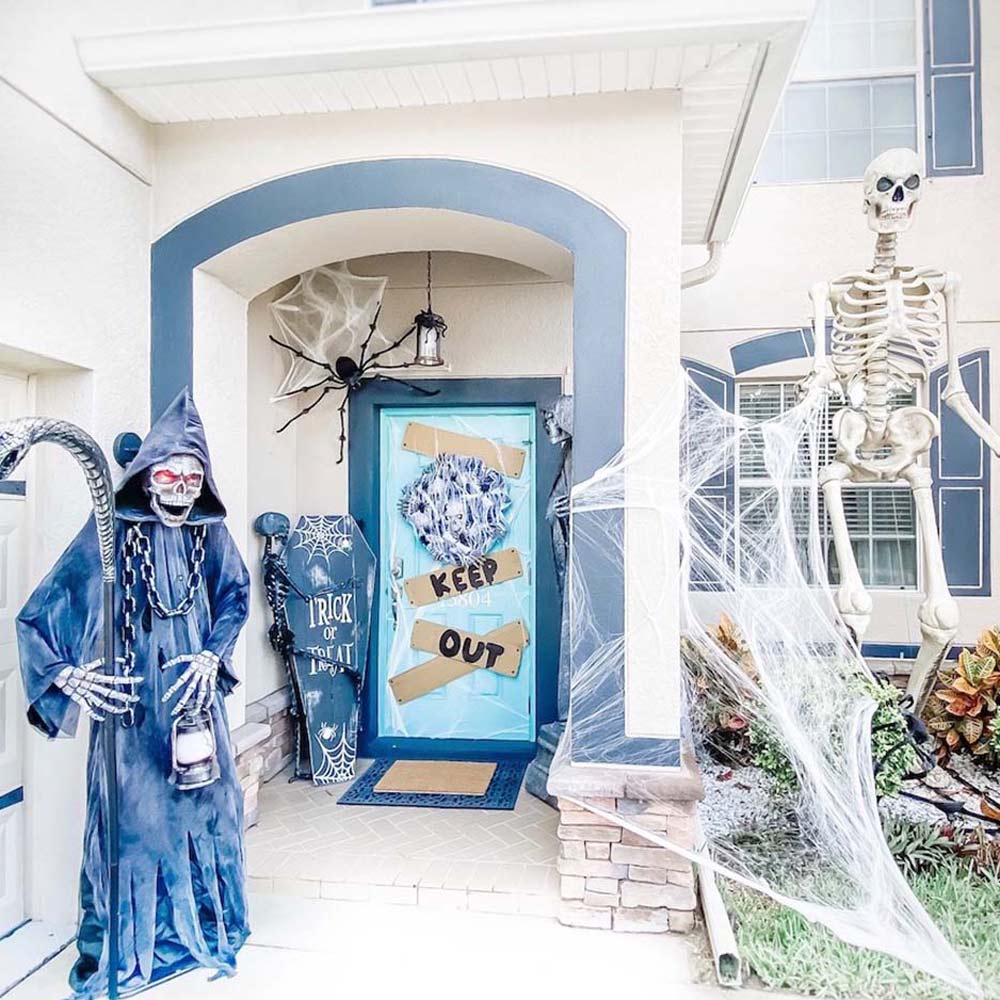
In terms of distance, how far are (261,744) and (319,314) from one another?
246cm

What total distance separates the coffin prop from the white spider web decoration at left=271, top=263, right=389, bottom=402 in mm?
926

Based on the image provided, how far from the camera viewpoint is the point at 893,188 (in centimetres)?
344

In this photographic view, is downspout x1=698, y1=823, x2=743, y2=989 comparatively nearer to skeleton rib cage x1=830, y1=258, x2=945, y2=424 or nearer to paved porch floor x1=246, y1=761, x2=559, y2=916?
paved porch floor x1=246, y1=761, x2=559, y2=916

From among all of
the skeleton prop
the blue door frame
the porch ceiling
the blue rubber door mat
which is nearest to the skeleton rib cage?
the skeleton prop

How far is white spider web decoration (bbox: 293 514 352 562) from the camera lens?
4.38 m

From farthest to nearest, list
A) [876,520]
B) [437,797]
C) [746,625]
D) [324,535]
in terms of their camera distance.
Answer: [876,520], [324,535], [437,797], [746,625]

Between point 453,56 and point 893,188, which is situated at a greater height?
point 453,56

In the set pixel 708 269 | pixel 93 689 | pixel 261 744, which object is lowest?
pixel 261 744

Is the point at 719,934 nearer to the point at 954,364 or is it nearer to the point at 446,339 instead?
the point at 954,364

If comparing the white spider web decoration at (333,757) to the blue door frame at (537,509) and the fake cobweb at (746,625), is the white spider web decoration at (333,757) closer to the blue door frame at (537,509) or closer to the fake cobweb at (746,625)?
the blue door frame at (537,509)

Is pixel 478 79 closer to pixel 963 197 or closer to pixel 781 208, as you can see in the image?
pixel 781 208

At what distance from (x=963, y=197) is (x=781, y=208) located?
1.20m

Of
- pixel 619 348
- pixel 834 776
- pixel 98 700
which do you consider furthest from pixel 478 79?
pixel 834 776

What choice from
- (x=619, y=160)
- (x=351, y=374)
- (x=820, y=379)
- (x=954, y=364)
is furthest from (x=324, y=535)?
(x=954, y=364)
